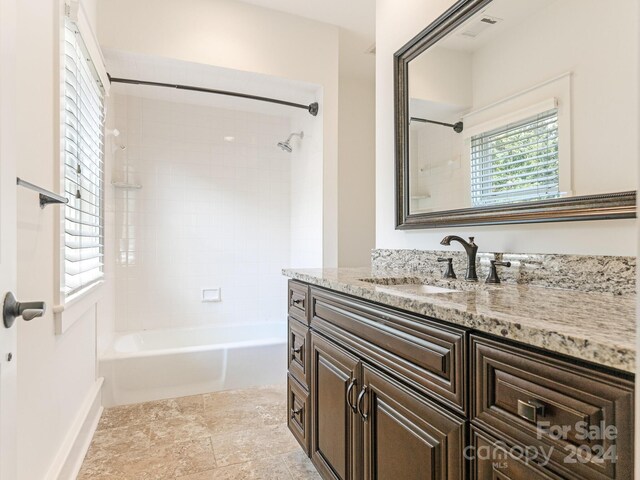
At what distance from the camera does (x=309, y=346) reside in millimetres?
1574

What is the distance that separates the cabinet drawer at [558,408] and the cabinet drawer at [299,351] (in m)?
0.96

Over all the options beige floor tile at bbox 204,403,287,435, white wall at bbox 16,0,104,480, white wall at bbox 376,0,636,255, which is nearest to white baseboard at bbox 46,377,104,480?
white wall at bbox 16,0,104,480

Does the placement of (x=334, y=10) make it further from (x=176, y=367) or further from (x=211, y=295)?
(x=176, y=367)

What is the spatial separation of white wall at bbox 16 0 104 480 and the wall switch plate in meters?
1.67

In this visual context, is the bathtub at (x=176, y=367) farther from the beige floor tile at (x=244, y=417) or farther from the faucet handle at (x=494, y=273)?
the faucet handle at (x=494, y=273)

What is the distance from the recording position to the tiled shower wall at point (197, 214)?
310 cm

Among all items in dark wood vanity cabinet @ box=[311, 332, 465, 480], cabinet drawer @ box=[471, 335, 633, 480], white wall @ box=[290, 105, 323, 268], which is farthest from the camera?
white wall @ box=[290, 105, 323, 268]

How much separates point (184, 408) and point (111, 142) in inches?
83.6

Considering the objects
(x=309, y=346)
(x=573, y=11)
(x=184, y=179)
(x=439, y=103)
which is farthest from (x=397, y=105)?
(x=184, y=179)

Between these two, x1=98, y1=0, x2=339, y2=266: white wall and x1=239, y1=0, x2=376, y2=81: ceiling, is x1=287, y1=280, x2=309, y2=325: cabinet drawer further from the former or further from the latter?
x1=239, y1=0, x2=376, y2=81: ceiling

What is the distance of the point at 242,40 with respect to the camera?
101 inches

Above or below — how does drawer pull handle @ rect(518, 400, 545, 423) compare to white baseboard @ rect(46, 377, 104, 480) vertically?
above

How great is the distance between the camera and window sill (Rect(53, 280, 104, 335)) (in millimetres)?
1473

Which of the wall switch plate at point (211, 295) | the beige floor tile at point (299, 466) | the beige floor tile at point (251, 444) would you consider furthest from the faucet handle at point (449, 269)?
the wall switch plate at point (211, 295)
